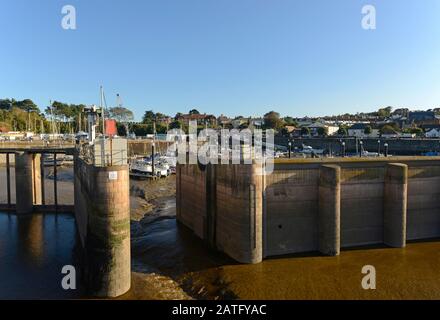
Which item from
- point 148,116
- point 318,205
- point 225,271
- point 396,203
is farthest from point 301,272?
point 148,116

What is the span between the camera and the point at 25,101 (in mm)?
191625

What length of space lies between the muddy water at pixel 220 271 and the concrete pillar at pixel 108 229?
1454 millimetres

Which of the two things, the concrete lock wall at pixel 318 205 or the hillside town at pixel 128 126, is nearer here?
the concrete lock wall at pixel 318 205

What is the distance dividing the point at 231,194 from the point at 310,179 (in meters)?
6.01

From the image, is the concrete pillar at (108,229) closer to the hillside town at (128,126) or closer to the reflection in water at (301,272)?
the reflection in water at (301,272)

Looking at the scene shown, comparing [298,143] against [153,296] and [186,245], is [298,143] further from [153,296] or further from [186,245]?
[153,296]

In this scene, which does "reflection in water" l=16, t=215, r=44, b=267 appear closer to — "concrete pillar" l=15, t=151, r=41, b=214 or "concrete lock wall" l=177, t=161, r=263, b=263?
"concrete pillar" l=15, t=151, r=41, b=214

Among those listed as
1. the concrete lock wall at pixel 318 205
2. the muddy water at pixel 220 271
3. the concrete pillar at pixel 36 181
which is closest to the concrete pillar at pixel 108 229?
the muddy water at pixel 220 271

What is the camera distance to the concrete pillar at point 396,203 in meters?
26.2

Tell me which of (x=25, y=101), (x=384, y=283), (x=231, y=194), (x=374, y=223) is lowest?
(x=384, y=283)

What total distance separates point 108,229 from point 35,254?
12.5 meters

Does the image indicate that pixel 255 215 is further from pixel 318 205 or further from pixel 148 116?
pixel 148 116

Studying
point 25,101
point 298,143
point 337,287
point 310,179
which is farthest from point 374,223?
point 25,101
